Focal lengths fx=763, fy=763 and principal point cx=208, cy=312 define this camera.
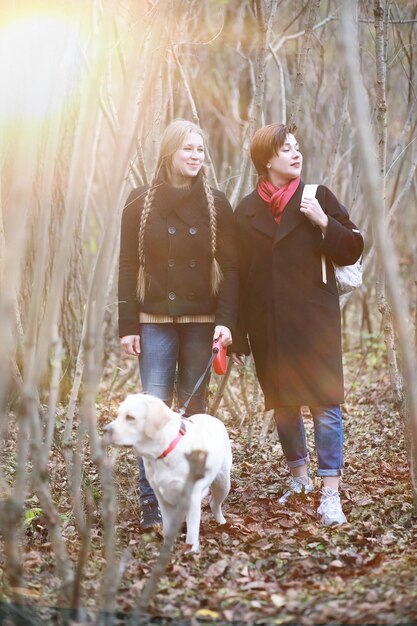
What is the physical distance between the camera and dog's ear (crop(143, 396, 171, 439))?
12.1 feet

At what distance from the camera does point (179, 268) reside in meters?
4.53

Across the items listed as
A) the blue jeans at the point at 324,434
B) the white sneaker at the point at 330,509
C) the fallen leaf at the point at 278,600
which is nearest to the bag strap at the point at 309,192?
the blue jeans at the point at 324,434

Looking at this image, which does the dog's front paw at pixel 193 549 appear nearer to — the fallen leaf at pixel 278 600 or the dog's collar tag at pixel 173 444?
the dog's collar tag at pixel 173 444

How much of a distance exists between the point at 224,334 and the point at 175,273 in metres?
0.47

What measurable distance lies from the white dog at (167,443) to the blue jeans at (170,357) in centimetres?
57

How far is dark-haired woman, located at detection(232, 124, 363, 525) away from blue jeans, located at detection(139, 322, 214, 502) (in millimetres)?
418

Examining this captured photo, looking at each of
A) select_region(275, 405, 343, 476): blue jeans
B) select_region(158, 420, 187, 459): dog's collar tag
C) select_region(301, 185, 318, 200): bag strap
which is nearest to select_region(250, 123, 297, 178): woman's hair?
select_region(301, 185, 318, 200): bag strap

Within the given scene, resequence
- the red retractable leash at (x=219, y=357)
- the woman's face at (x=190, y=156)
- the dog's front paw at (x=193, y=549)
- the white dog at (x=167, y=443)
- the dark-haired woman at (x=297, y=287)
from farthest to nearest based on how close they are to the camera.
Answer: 1. the dark-haired woman at (x=297, y=287)
2. the woman's face at (x=190, y=156)
3. the red retractable leash at (x=219, y=357)
4. the dog's front paw at (x=193, y=549)
5. the white dog at (x=167, y=443)

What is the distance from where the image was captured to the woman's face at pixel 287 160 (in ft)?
14.9

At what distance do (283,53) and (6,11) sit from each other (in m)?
6.14

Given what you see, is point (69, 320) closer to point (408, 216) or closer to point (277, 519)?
point (277, 519)

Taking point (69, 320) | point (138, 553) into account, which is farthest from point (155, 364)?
point (69, 320)

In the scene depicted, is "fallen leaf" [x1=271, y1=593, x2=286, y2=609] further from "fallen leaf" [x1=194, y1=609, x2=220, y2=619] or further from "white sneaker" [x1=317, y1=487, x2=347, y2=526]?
"white sneaker" [x1=317, y1=487, x2=347, y2=526]

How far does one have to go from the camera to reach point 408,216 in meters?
14.1
